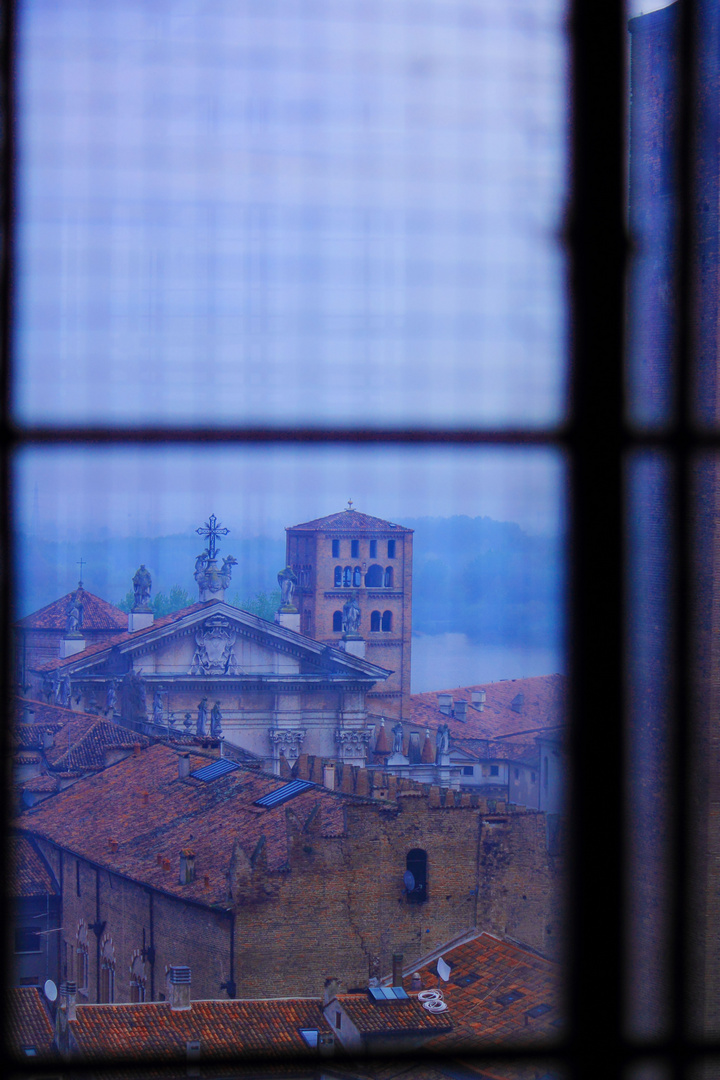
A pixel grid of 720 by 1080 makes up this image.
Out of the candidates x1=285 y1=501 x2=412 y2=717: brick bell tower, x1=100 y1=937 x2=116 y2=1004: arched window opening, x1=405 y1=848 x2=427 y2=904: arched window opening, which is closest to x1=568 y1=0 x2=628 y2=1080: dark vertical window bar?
x1=285 y1=501 x2=412 y2=717: brick bell tower

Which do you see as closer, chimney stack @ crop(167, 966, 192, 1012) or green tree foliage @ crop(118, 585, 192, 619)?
green tree foliage @ crop(118, 585, 192, 619)

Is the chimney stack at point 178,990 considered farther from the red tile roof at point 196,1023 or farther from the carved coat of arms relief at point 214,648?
the carved coat of arms relief at point 214,648

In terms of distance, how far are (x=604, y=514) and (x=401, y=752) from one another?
9.88m

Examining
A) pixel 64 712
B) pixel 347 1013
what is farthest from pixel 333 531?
pixel 347 1013

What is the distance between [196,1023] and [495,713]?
10.3 ft

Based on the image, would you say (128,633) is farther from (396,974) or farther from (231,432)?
(231,432)

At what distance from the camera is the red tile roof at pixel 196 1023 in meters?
→ 6.11

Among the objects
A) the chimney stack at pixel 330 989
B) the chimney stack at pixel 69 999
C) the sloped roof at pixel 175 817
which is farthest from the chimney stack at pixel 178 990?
the sloped roof at pixel 175 817

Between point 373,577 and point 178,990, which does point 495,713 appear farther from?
point 178,990

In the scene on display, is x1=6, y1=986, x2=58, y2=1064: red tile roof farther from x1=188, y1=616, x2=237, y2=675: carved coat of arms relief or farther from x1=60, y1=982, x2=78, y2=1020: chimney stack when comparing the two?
x1=188, y1=616, x2=237, y2=675: carved coat of arms relief

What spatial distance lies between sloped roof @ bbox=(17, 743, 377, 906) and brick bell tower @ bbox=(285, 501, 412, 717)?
4.85 feet

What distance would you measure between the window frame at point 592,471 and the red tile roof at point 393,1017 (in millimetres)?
6084

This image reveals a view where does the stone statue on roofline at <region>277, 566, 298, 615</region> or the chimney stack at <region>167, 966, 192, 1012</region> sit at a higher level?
the stone statue on roofline at <region>277, 566, 298, 615</region>

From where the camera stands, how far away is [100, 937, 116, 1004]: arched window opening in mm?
Result: 7873
